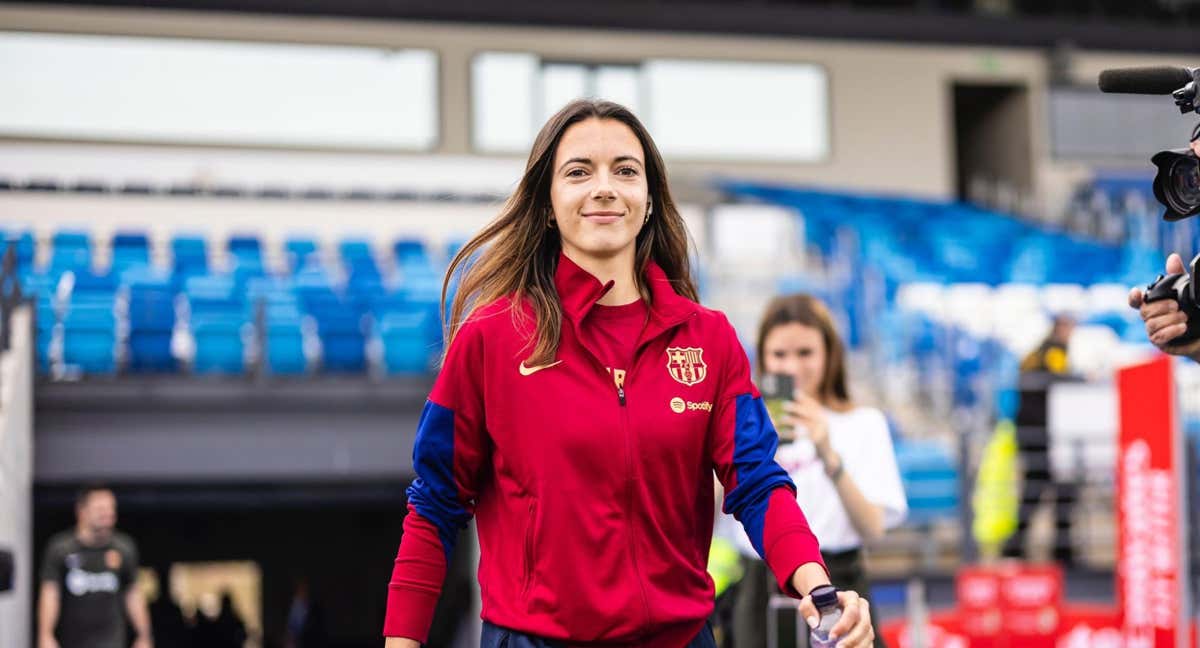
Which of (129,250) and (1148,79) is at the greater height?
(129,250)

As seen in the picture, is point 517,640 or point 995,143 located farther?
point 995,143

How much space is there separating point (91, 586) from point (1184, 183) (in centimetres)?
755

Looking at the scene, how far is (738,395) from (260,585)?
15639 millimetres

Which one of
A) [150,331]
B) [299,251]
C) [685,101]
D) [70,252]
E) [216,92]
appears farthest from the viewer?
[685,101]

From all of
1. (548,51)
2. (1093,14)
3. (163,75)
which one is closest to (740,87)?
(548,51)

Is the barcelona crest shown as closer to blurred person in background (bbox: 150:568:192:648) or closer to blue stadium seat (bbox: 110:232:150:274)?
blue stadium seat (bbox: 110:232:150:274)

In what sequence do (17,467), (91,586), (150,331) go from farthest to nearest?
(150,331) < (17,467) < (91,586)

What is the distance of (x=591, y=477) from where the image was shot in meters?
2.67

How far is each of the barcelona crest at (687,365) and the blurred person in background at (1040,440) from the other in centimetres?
856

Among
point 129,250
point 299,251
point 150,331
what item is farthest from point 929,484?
point 129,250

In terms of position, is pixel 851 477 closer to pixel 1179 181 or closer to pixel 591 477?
pixel 1179 181

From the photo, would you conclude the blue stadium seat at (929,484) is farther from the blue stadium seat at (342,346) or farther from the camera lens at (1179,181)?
the camera lens at (1179,181)

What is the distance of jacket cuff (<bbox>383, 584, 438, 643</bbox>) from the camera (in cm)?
278

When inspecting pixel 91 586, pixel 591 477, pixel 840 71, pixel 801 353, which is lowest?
pixel 91 586
